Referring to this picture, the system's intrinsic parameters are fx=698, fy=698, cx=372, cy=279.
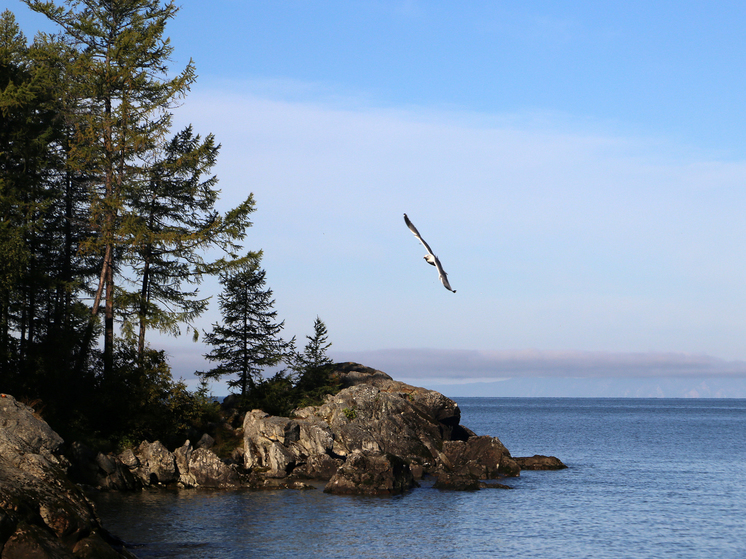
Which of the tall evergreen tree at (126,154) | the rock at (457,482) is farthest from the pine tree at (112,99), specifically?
the rock at (457,482)

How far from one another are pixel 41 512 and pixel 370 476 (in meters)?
21.5

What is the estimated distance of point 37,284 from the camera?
39969 mm

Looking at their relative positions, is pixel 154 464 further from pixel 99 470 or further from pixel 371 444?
pixel 371 444

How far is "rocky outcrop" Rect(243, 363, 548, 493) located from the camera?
4106cm

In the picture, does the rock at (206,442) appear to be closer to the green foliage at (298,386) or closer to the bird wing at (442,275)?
the green foliage at (298,386)

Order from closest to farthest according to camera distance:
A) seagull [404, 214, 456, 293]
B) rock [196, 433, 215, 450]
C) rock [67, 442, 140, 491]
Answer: seagull [404, 214, 456, 293]
rock [67, 442, 140, 491]
rock [196, 433, 215, 450]

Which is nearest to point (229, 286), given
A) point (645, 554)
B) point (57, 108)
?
point (57, 108)

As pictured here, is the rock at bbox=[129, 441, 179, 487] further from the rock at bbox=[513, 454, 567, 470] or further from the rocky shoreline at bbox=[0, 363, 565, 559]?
the rock at bbox=[513, 454, 567, 470]

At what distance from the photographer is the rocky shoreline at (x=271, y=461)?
70.8 ft

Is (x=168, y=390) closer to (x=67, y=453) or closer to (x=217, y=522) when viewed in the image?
(x=67, y=453)

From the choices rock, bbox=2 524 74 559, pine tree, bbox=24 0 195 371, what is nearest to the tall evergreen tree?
pine tree, bbox=24 0 195 371

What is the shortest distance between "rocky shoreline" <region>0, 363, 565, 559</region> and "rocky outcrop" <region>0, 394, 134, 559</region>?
0.11 feet

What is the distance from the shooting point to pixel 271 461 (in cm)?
4222

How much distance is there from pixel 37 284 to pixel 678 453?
63751mm
